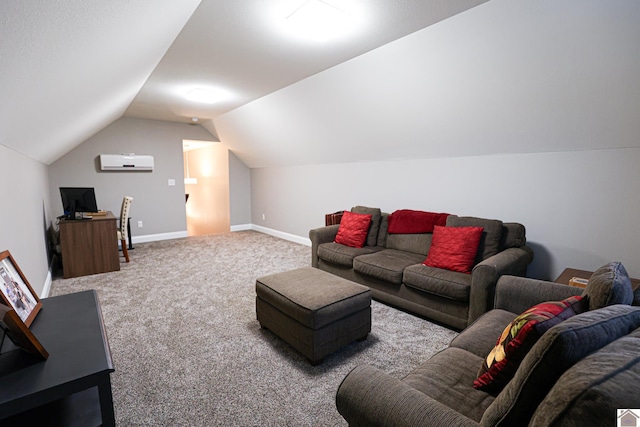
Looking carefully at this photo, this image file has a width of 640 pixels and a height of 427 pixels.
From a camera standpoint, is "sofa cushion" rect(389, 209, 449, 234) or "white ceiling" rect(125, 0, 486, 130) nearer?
"white ceiling" rect(125, 0, 486, 130)

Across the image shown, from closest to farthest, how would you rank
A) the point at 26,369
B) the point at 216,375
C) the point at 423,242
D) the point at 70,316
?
the point at 26,369 → the point at 70,316 → the point at 216,375 → the point at 423,242

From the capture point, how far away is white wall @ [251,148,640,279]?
8.10ft

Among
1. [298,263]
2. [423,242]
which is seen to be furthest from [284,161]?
[423,242]

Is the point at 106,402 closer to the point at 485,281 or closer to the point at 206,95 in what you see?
the point at 485,281

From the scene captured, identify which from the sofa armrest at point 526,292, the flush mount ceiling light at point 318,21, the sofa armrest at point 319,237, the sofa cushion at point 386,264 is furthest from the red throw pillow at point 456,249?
the flush mount ceiling light at point 318,21

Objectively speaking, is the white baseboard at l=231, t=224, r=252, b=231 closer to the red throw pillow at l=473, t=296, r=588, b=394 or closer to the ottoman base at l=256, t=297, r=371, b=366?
the ottoman base at l=256, t=297, r=371, b=366

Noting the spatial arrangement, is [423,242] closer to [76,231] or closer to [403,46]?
[403,46]

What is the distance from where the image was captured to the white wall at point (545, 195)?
8.10 ft

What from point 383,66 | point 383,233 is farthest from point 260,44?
point 383,233

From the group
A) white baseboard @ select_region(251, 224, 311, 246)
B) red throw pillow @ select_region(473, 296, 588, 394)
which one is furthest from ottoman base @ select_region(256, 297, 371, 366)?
white baseboard @ select_region(251, 224, 311, 246)

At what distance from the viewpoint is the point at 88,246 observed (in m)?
3.96

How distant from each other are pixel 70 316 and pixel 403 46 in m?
2.92

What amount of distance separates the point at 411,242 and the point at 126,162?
5.15 m

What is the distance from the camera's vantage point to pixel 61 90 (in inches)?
79.7
